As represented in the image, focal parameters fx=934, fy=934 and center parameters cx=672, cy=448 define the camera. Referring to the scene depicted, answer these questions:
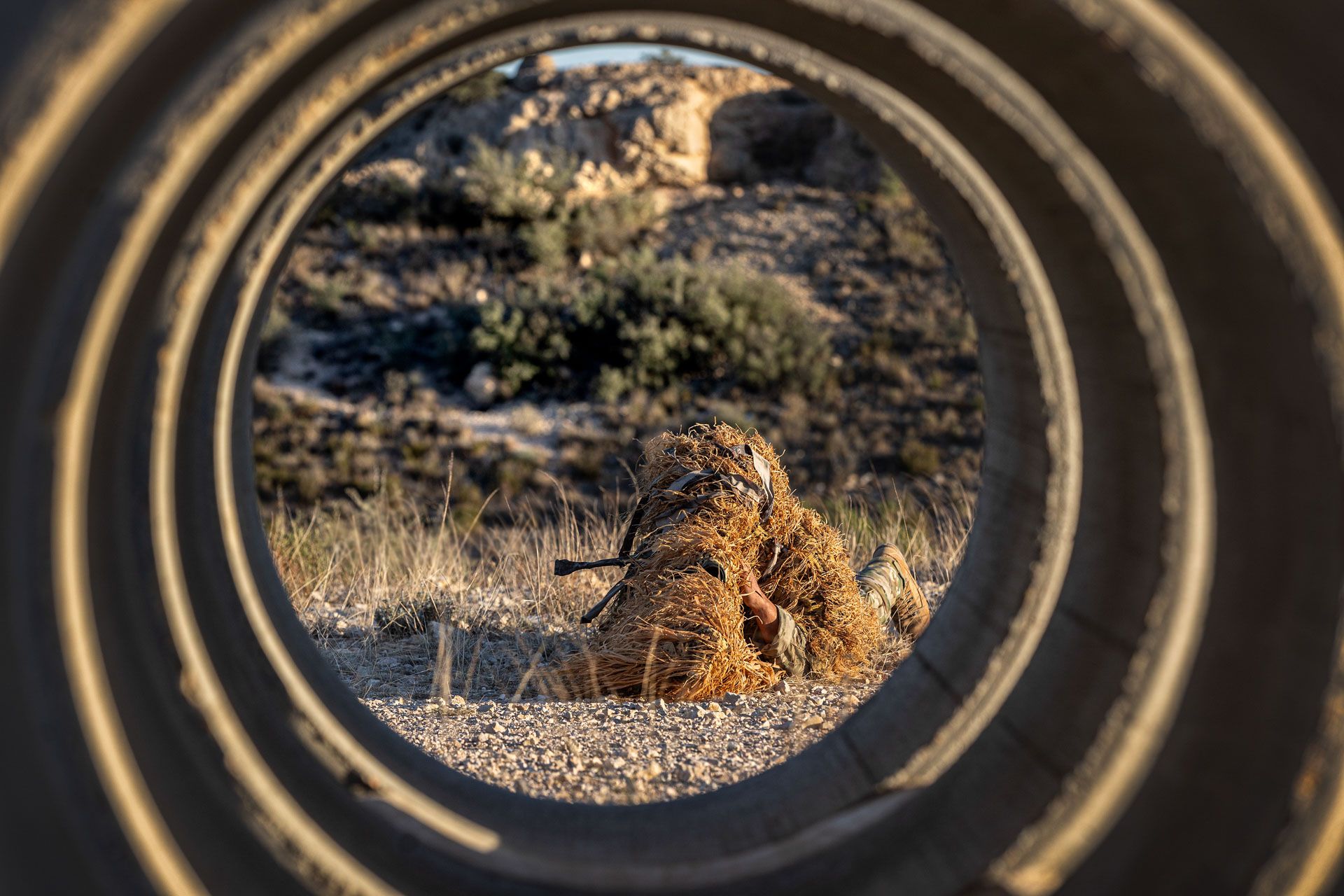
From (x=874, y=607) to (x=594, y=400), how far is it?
12.9 m

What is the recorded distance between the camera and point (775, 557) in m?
4.19

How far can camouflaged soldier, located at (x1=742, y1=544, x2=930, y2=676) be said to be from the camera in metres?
4.07

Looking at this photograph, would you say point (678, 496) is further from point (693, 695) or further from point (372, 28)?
point (372, 28)

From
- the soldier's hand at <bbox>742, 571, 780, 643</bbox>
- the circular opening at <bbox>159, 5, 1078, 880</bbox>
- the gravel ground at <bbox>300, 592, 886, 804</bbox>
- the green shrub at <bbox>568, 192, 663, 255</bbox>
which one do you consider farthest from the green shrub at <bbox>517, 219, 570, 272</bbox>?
the circular opening at <bbox>159, 5, 1078, 880</bbox>

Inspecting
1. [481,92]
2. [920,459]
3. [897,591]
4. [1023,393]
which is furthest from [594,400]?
[1023,393]

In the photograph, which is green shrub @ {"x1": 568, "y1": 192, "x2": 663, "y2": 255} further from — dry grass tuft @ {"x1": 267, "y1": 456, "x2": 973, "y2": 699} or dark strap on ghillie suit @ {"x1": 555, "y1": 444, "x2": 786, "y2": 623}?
dark strap on ghillie suit @ {"x1": 555, "y1": 444, "x2": 786, "y2": 623}

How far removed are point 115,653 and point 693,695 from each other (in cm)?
277

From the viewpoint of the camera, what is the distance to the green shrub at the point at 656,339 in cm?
1738

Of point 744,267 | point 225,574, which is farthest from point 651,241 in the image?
point 225,574

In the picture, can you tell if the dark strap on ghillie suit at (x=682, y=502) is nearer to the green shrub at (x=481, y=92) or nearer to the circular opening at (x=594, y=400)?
the circular opening at (x=594, y=400)

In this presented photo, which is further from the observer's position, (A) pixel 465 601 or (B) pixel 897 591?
(A) pixel 465 601

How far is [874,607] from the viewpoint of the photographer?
4.60 meters

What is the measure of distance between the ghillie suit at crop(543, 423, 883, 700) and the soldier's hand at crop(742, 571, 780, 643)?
0.16 ft

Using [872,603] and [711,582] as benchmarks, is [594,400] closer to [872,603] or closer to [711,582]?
[872,603]
